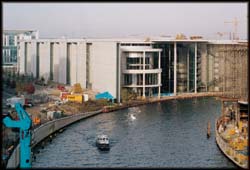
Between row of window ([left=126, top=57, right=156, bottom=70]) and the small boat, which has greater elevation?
row of window ([left=126, top=57, right=156, bottom=70])

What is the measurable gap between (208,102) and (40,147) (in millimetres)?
7638

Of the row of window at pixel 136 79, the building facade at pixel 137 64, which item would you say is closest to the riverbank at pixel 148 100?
the building facade at pixel 137 64

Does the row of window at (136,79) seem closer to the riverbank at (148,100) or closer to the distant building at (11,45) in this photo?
the riverbank at (148,100)

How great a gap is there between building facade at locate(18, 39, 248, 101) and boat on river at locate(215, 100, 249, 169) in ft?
9.55

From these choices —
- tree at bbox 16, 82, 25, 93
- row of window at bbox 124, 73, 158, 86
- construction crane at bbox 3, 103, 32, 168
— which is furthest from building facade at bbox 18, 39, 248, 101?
construction crane at bbox 3, 103, 32, 168

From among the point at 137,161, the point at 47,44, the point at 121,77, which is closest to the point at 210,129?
the point at 137,161

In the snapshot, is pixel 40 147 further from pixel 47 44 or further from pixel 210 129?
pixel 47 44

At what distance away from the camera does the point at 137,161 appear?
5.71 metres

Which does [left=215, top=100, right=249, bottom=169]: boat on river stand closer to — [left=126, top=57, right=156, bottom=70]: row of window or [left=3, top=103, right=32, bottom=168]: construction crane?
[left=3, top=103, right=32, bottom=168]: construction crane

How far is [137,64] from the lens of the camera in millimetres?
14234

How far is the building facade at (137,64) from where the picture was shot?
1328cm

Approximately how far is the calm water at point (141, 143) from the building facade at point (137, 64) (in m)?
2.96

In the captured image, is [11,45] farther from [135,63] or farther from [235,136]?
[235,136]

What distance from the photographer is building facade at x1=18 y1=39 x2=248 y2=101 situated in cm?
1328
